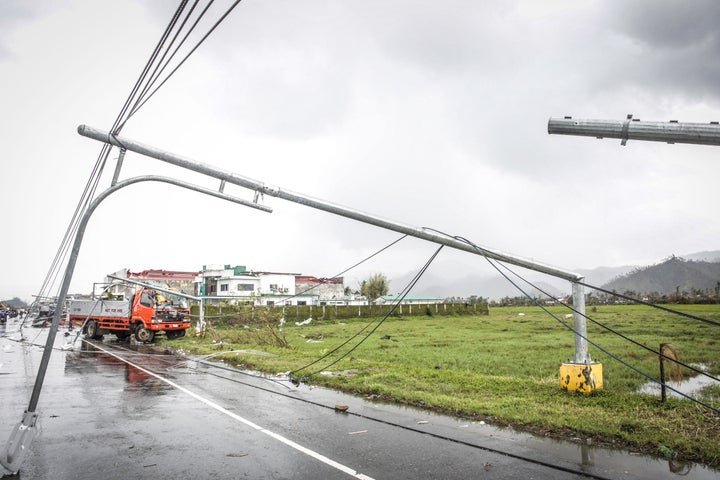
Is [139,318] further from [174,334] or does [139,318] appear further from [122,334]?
[122,334]

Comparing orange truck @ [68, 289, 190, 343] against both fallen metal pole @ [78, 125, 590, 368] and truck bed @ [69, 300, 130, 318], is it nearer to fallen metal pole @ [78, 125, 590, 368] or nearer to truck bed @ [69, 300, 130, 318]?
truck bed @ [69, 300, 130, 318]

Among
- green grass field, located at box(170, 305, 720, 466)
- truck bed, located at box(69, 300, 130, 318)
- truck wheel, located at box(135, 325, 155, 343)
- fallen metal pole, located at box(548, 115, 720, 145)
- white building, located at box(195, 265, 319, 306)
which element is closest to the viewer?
fallen metal pole, located at box(548, 115, 720, 145)

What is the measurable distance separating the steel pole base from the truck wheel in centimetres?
2048

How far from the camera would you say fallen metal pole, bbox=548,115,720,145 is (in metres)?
4.29

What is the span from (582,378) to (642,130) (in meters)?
5.90

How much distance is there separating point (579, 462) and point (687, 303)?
70.3 meters

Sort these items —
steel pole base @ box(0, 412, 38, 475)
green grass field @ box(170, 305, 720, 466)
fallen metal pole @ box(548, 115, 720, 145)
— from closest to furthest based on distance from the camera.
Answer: fallen metal pole @ box(548, 115, 720, 145)
steel pole base @ box(0, 412, 38, 475)
green grass field @ box(170, 305, 720, 466)

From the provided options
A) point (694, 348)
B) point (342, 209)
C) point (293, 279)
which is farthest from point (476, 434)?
point (293, 279)

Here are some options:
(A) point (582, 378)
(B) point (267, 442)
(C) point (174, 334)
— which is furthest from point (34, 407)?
(C) point (174, 334)

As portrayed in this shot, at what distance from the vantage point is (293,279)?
74.1 meters

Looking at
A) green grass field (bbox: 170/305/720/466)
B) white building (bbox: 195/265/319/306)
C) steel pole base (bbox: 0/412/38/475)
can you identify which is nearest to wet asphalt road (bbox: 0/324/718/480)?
steel pole base (bbox: 0/412/38/475)

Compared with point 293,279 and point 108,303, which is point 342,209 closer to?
point 108,303

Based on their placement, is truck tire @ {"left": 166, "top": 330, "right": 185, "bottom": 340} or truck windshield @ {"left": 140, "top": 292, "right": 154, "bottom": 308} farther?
truck tire @ {"left": 166, "top": 330, "right": 185, "bottom": 340}

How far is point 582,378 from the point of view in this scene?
878cm
